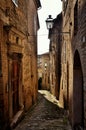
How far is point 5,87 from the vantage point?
7668 mm

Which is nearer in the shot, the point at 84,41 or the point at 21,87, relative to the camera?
the point at 84,41

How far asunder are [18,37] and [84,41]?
4.53 m

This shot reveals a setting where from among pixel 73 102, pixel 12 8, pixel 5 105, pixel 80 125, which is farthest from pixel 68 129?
pixel 12 8

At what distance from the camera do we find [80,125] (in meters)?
8.53

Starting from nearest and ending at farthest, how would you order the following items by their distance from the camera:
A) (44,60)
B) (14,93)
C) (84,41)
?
(84,41), (14,93), (44,60)

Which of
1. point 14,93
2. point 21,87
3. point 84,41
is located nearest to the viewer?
point 84,41

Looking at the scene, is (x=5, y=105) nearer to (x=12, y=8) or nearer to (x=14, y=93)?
(x=14, y=93)

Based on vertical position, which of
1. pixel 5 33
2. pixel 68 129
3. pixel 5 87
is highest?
pixel 5 33

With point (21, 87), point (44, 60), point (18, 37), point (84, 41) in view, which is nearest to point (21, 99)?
point (21, 87)

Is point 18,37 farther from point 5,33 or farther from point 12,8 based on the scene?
point 5,33

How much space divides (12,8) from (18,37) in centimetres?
149

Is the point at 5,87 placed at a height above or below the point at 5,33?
below

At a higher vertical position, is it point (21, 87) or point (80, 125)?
point (21, 87)

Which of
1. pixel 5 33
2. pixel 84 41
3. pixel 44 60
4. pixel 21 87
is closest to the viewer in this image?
pixel 84 41
